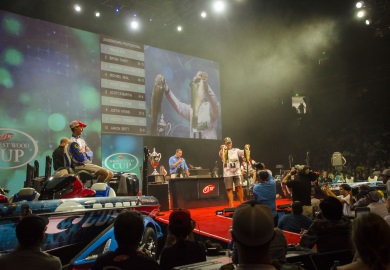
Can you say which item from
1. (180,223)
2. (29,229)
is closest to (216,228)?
(180,223)

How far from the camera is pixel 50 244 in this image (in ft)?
12.0

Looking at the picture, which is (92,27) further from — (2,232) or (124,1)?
(2,232)

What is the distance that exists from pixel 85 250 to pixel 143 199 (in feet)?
4.75

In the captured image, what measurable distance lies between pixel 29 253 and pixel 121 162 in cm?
1012

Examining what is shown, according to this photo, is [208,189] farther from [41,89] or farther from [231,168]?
[41,89]

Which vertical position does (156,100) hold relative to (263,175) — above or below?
above

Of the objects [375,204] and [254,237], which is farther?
[375,204]

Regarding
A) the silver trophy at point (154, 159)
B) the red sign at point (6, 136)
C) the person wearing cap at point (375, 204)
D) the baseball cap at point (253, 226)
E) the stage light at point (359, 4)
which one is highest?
the stage light at point (359, 4)

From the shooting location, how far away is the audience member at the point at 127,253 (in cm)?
219

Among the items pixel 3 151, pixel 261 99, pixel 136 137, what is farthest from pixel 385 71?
pixel 3 151

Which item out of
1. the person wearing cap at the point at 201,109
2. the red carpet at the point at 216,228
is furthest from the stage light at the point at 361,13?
the red carpet at the point at 216,228

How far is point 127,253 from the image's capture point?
2262 millimetres

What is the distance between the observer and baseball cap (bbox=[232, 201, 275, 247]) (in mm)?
1614

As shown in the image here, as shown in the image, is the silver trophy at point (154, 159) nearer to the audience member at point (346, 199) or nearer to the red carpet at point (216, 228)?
the red carpet at point (216, 228)
